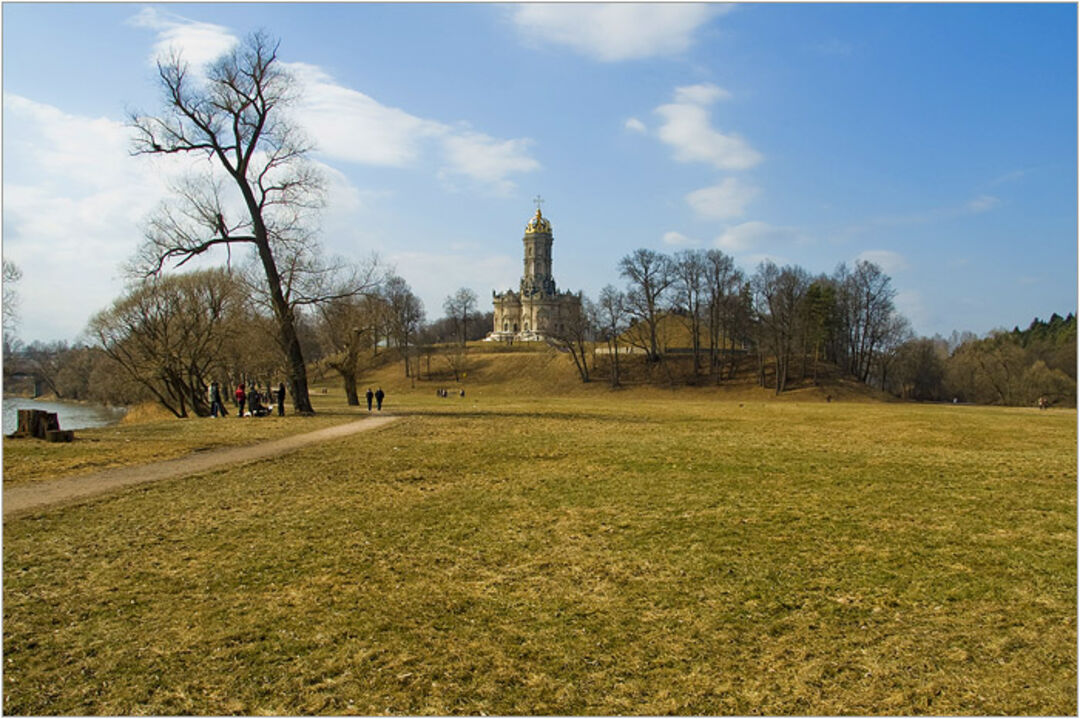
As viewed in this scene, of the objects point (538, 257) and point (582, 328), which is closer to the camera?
point (582, 328)

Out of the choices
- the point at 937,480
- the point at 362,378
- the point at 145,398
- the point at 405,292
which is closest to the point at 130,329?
the point at 145,398

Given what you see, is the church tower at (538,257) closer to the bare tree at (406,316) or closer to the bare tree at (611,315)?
the bare tree at (406,316)

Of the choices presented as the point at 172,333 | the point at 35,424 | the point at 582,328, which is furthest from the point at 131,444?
the point at 582,328

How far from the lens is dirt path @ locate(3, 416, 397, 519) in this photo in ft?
36.3

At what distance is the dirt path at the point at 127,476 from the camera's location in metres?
11.1

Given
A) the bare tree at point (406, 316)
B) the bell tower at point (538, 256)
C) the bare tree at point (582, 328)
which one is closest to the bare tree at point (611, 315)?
the bare tree at point (582, 328)

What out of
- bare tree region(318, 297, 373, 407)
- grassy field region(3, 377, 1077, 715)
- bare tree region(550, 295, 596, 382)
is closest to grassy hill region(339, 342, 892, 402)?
bare tree region(550, 295, 596, 382)

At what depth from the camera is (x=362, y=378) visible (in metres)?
86.0

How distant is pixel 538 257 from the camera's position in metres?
139

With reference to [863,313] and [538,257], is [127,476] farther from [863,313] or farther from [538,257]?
[538,257]

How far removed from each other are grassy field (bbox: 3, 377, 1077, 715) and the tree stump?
7.84 meters

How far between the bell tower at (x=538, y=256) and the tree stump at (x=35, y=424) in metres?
119

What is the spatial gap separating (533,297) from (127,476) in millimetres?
122469

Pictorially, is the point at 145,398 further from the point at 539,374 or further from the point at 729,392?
the point at 729,392
